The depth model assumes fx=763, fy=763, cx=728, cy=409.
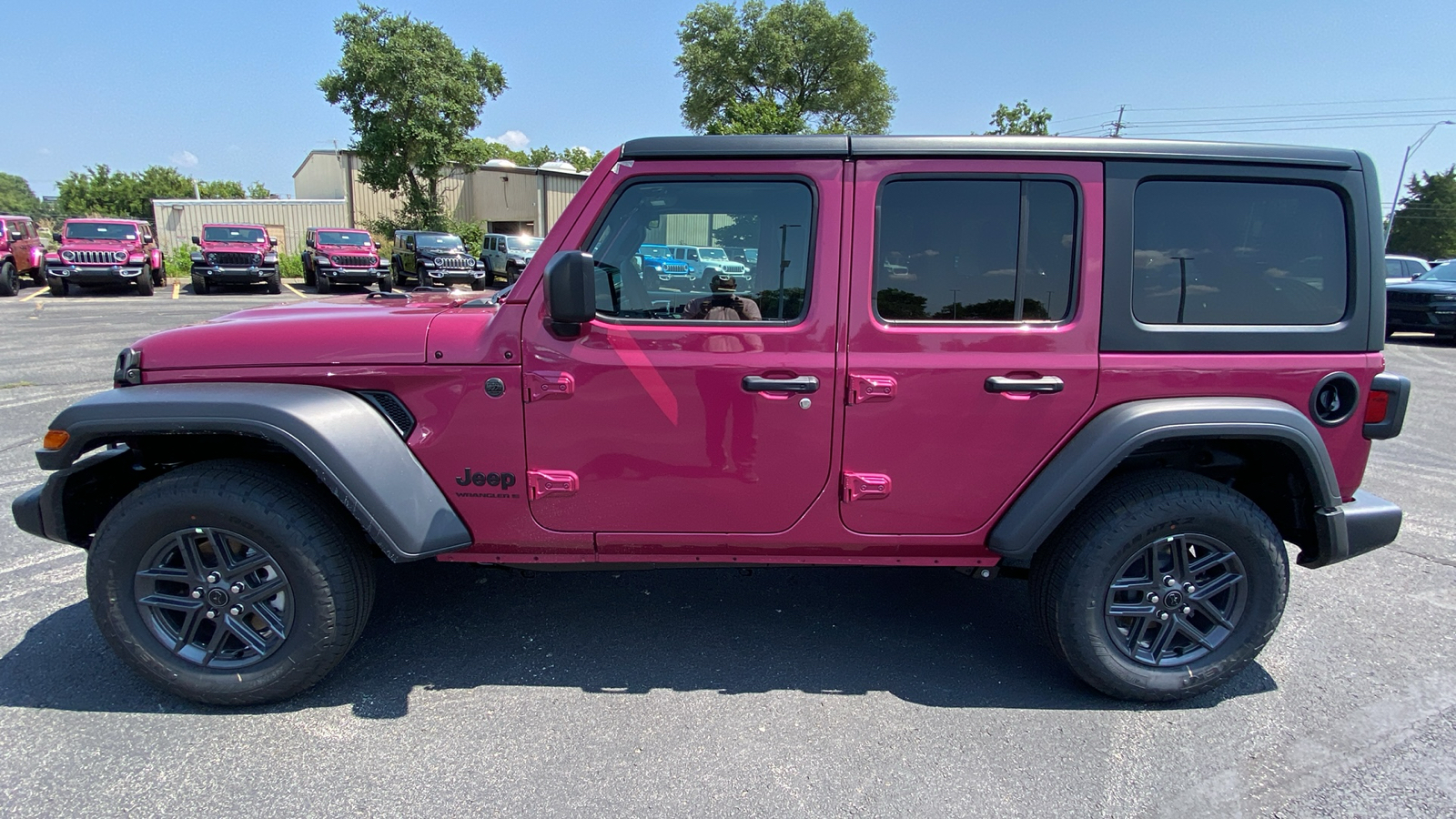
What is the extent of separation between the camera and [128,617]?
2631 millimetres

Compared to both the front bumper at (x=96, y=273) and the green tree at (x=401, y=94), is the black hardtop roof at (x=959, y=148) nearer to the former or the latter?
the front bumper at (x=96, y=273)

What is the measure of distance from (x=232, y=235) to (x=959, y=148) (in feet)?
71.9

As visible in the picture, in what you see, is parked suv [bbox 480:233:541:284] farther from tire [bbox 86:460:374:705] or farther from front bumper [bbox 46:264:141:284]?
tire [bbox 86:460:374:705]

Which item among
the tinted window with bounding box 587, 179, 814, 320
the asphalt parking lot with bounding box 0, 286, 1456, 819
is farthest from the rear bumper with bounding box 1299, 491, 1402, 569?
the tinted window with bounding box 587, 179, 814, 320

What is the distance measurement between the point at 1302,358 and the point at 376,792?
131 inches

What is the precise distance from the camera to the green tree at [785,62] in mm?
41500

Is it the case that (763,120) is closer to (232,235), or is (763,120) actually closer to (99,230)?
(232,235)

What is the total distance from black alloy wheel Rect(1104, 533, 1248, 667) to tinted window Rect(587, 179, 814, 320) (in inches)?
61.8

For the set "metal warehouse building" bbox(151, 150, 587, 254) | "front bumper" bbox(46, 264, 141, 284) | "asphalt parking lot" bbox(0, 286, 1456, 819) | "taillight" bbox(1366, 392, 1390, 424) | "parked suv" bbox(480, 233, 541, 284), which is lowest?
"asphalt parking lot" bbox(0, 286, 1456, 819)

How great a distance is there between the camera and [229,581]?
8.64ft

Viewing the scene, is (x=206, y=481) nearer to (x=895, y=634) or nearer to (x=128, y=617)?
(x=128, y=617)

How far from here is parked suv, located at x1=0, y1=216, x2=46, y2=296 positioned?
16984 mm

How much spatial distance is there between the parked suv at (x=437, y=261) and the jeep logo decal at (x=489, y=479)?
19841 mm

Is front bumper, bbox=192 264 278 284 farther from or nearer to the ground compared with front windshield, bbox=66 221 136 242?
nearer to the ground
